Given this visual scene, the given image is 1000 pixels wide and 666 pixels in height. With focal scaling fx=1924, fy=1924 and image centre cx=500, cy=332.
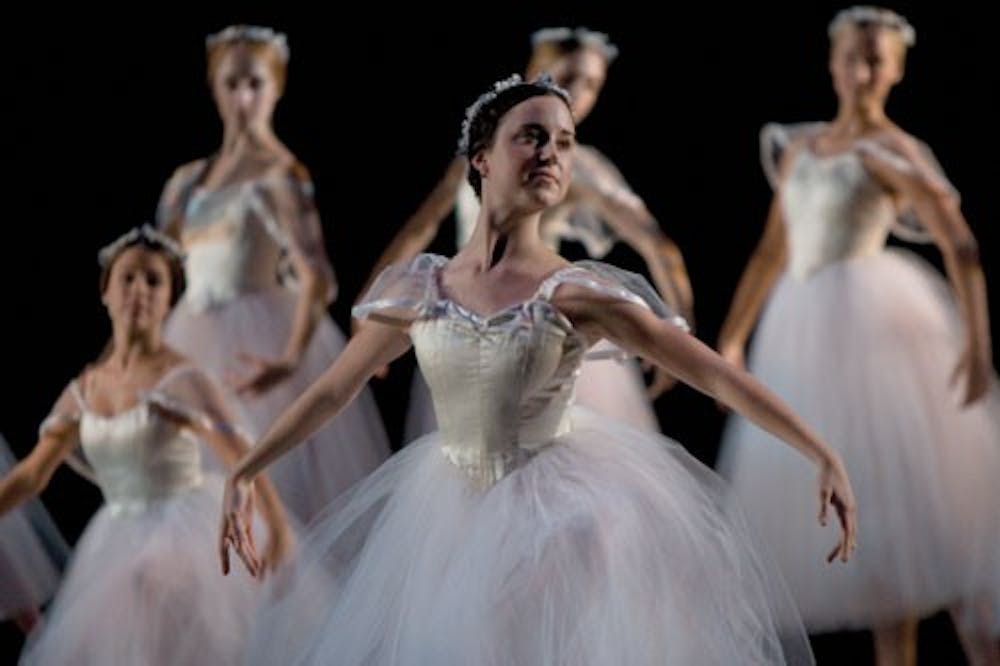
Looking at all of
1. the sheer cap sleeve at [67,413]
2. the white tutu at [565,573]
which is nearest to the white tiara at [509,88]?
the white tutu at [565,573]

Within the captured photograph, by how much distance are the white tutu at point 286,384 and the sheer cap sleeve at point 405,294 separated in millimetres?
1358

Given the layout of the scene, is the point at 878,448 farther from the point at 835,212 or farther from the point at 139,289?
the point at 139,289

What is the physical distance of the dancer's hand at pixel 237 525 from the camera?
2.82 meters

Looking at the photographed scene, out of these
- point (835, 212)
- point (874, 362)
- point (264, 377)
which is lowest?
point (874, 362)

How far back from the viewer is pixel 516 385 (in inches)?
108

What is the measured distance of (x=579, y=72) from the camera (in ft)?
14.7

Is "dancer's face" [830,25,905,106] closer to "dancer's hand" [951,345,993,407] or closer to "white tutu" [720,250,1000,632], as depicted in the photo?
"white tutu" [720,250,1000,632]

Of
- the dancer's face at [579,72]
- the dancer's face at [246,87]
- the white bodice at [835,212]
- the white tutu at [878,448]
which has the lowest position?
the white tutu at [878,448]

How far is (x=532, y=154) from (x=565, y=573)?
629 millimetres

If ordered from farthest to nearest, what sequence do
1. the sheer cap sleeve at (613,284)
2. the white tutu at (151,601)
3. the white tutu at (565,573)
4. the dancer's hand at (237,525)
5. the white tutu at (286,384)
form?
1. the white tutu at (286,384)
2. the white tutu at (151,601)
3. the dancer's hand at (237,525)
4. the sheer cap sleeve at (613,284)
5. the white tutu at (565,573)

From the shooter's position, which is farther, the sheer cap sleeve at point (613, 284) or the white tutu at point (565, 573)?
the sheer cap sleeve at point (613, 284)

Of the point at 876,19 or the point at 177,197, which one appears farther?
the point at 177,197

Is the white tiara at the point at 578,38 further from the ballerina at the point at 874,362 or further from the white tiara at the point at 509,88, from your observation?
the white tiara at the point at 509,88

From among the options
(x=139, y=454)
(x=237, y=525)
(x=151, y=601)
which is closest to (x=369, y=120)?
(x=139, y=454)
